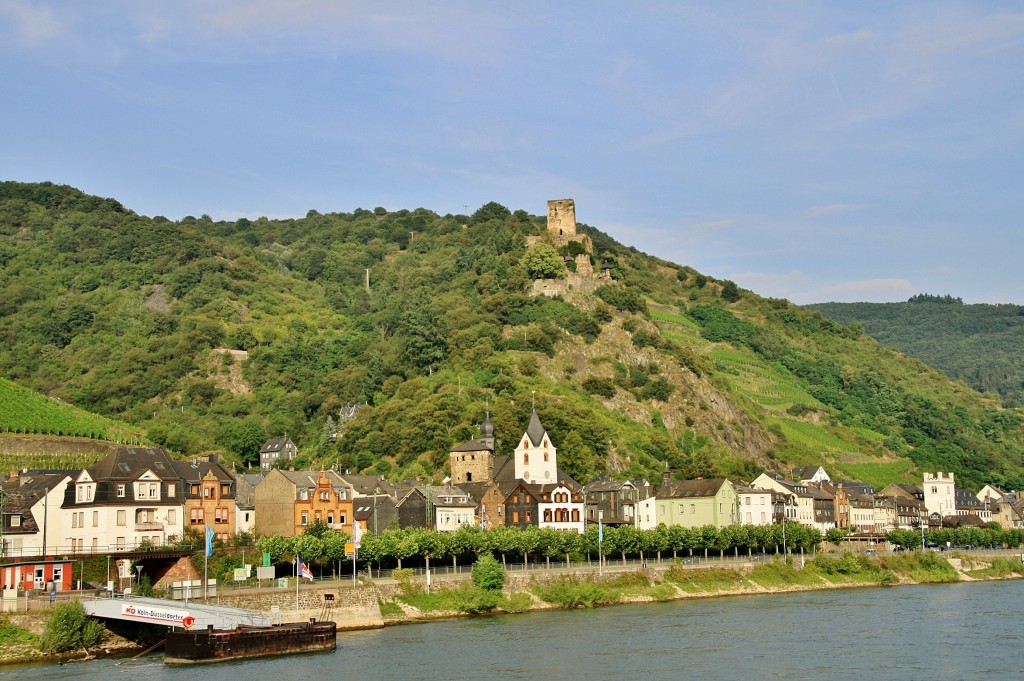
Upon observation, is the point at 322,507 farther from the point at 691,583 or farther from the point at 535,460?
the point at 535,460

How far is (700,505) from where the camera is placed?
124 m

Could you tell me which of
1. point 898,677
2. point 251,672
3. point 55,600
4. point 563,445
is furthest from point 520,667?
point 563,445

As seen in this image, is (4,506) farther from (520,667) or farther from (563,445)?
(563,445)

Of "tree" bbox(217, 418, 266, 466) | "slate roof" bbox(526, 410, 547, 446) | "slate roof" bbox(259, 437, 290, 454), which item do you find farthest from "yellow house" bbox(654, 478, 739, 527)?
"tree" bbox(217, 418, 266, 466)

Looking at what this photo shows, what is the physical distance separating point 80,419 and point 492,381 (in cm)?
4606

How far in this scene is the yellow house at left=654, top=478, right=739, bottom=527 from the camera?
12338 centimetres

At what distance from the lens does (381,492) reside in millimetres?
108688

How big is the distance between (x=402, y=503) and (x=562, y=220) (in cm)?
9941

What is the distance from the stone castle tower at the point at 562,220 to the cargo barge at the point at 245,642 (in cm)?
13361

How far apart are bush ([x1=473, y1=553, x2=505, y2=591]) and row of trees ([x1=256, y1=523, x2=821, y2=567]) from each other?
241 cm

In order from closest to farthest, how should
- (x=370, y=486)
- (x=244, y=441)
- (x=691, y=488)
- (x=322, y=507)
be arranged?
(x=322, y=507) < (x=370, y=486) < (x=691, y=488) < (x=244, y=441)

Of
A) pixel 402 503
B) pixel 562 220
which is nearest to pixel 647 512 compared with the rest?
pixel 402 503

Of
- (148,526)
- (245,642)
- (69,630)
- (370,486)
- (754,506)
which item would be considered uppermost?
(370,486)

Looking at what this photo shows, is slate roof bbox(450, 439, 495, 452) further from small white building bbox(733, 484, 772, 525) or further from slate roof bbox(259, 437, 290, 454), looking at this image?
slate roof bbox(259, 437, 290, 454)
